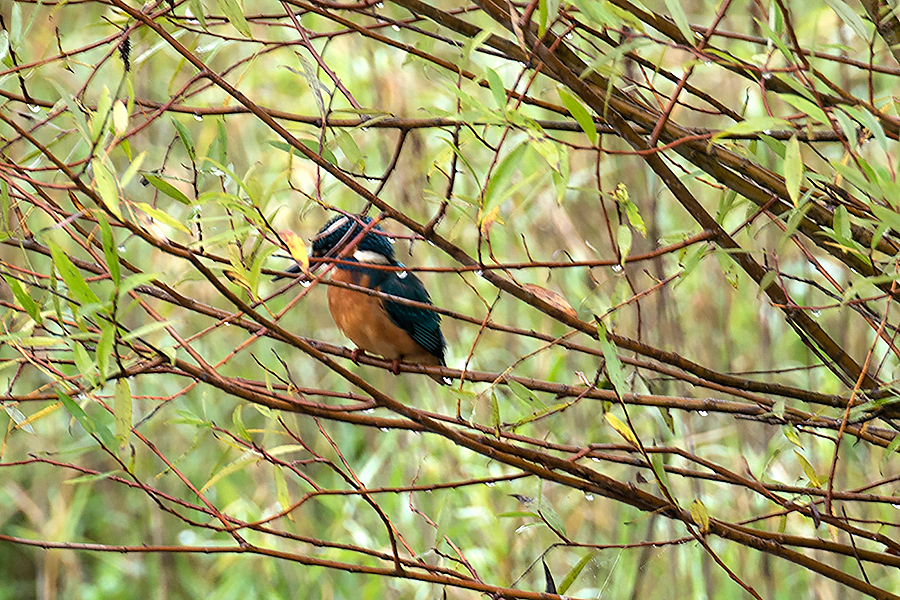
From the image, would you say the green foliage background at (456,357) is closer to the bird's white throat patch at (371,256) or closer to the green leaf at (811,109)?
the bird's white throat patch at (371,256)

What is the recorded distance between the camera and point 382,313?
317 centimetres

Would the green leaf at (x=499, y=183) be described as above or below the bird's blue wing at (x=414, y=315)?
below

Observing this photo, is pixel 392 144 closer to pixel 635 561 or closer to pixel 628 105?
pixel 635 561

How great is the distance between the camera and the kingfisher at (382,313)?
123 inches

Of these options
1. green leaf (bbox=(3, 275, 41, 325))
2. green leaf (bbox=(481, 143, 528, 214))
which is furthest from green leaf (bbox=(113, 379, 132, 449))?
green leaf (bbox=(481, 143, 528, 214))

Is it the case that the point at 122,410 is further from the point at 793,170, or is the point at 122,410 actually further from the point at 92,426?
the point at 793,170

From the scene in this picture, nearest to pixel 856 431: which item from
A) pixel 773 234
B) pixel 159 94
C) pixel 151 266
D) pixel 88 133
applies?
pixel 88 133

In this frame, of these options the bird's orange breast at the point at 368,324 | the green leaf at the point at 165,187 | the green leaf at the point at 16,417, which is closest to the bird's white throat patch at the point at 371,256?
the bird's orange breast at the point at 368,324

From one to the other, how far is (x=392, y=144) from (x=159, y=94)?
1.50m

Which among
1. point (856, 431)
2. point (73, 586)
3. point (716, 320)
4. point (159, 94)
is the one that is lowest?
point (73, 586)

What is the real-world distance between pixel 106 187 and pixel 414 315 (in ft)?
7.56

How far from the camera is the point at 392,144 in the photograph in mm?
3441

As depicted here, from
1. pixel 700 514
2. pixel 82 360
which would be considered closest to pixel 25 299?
pixel 82 360

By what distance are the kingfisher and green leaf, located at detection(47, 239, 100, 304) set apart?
192cm
